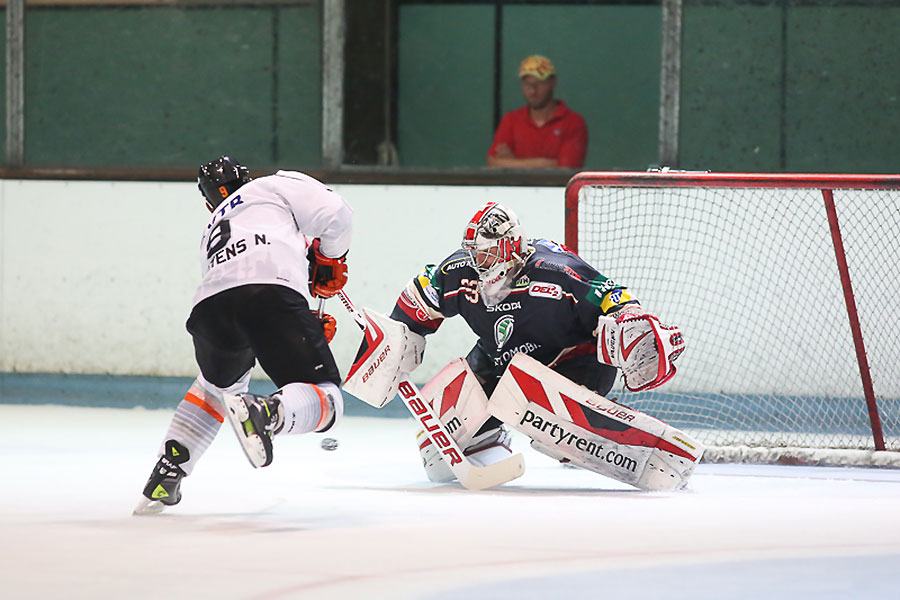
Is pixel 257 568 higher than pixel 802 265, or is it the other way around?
pixel 802 265

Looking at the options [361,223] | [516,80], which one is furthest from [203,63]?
[516,80]

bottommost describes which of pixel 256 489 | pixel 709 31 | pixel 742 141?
pixel 256 489

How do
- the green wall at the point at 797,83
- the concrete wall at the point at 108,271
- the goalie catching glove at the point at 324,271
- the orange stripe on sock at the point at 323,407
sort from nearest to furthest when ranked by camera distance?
1. the orange stripe on sock at the point at 323,407
2. the goalie catching glove at the point at 324,271
3. the green wall at the point at 797,83
4. the concrete wall at the point at 108,271

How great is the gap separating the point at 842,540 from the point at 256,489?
170cm

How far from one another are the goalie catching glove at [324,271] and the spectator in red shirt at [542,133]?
9.32 ft

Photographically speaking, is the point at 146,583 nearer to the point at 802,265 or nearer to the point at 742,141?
the point at 802,265

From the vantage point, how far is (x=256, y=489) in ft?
13.5

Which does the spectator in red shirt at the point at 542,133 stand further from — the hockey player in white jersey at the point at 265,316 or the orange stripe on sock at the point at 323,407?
the orange stripe on sock at the point at 323,407

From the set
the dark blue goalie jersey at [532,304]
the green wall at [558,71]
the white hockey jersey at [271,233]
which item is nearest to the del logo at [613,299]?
the dark blue goalie jersey at [532,304]

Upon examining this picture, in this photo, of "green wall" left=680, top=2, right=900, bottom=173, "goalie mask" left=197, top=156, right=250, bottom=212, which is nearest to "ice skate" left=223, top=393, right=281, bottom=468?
"goalie mask" left=197, top=156, right=250, bottom=212

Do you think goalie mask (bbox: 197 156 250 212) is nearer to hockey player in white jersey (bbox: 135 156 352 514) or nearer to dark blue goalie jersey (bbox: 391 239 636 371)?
hockey player in white jersey (bbox: 135 156 352 514)

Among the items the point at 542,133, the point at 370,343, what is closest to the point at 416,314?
the point at 370,343

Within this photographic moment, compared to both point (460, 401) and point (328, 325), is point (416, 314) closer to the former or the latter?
point (460, 401)

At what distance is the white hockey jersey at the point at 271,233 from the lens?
355cm
